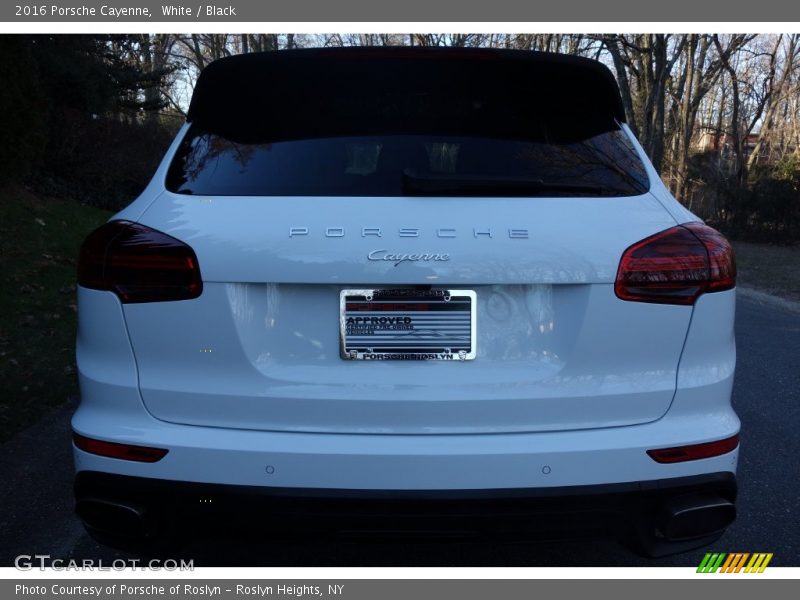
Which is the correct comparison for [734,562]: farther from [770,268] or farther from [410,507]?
[770,268]

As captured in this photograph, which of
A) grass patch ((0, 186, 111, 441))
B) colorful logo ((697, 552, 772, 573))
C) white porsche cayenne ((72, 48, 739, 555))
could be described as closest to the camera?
white porsche cayenne ((72, 48, 739, 555))

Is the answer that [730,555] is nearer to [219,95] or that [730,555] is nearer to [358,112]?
[358,112]

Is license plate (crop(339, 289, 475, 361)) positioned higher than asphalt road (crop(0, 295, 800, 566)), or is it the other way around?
license plate (crop(339, 289, 475, 361))

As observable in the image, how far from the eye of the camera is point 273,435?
225 centimetres

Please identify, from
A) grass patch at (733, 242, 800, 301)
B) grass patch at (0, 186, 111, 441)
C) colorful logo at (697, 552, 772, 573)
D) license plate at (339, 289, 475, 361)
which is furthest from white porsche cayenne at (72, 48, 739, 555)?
grass patch at (733, 242, 800, 301)

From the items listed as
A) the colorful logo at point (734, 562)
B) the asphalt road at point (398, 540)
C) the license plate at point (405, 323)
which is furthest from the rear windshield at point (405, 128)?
the colorful logo at point (734, 562)

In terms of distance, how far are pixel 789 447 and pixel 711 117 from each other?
38.1 meters

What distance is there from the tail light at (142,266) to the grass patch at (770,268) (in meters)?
10.7

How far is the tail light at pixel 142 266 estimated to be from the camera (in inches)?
89.0

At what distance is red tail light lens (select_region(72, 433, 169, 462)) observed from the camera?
7.47 feet

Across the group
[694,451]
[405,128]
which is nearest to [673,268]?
[694,451]

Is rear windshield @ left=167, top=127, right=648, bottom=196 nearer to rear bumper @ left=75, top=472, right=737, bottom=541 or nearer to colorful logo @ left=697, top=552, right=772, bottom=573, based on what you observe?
rear bumper @ left=75, top=472, right=737, bottom=541

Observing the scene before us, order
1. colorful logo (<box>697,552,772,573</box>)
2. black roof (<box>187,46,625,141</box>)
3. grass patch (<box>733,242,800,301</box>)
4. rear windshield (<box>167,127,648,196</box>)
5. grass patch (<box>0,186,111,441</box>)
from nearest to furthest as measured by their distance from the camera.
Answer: rear windshield (<box>167,127,648,196</box>) → black roof (<box>187,46,625,141</box>) → colorful logo (<box>697,552,772,573</box>) → grass patch (<box>0,186,111,441</box>) → grass patch (<box>733,242,800,301</box>)

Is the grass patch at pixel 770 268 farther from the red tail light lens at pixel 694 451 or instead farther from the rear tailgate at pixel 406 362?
the rear tailgate at pixel 406 362
